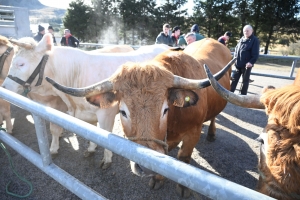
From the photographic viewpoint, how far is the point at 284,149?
1493 mm

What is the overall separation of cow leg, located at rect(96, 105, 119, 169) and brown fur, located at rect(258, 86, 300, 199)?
2.45m

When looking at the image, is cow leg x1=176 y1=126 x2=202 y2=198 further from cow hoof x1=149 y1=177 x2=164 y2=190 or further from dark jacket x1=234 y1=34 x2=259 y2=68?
dark jacket x1=234 y1=34 x2=259 y2=68

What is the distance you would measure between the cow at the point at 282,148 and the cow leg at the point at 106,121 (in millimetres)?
2408

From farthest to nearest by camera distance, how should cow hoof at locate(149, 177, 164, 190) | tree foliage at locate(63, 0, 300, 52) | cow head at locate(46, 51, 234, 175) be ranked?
tree foliage at locate(63, 0, 300, 52)
cow hoof at locate(149, 177, 164, 190)
cow head at locate(46, 51, 234, 175)

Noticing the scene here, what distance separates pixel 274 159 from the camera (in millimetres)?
1546

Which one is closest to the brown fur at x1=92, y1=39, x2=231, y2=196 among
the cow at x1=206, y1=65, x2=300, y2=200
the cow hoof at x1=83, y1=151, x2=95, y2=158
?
the cow at x1=206, y1=65, x2=300, y2=200

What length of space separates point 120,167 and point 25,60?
2449 millimetres

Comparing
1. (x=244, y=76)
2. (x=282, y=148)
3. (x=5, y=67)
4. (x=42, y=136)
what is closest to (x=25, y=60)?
(x=5, y=67)

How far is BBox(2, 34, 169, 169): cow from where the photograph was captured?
3457 millimetres

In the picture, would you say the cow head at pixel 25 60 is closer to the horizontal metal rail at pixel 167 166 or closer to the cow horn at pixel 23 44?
the cow horn at pixel 23 44

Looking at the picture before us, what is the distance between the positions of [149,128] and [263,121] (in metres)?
4.79

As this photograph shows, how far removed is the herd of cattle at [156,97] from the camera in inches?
61.1

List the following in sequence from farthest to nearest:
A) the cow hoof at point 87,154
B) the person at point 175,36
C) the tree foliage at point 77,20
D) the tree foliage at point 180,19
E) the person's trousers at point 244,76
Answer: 1. the tree foliage at point 77,20
2. the tree foliage at point 180,19
3. the person at point 175,36
4. the person's trousers at point 244,76
5. the cow hoof at point 87,154

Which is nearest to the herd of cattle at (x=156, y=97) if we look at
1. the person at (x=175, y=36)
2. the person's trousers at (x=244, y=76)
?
the person's trousers at (x=244, y=76)
